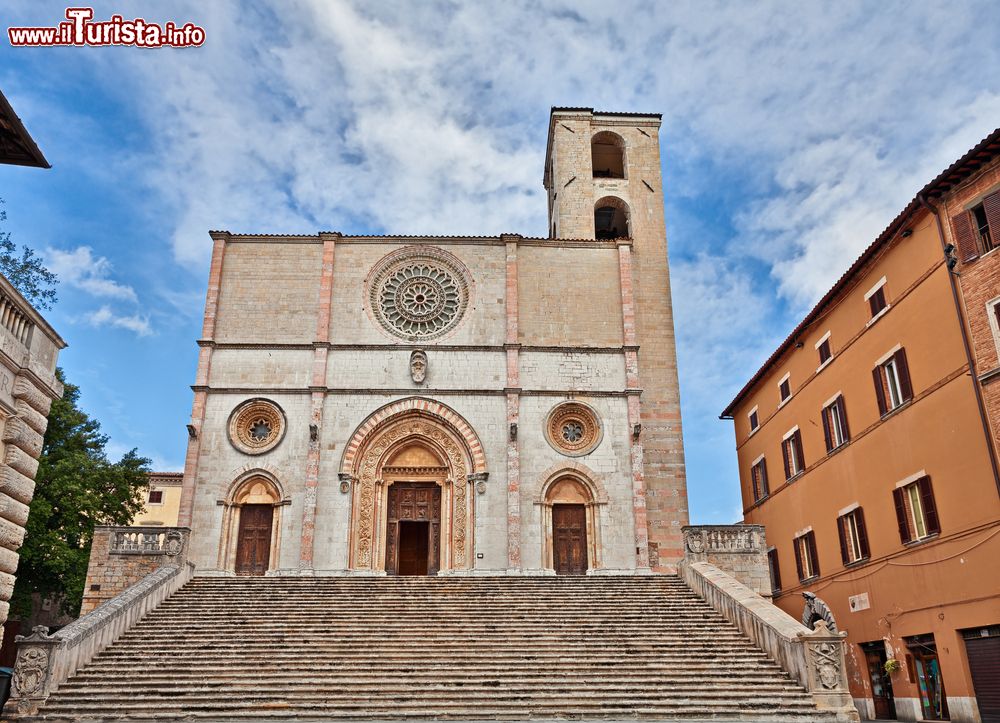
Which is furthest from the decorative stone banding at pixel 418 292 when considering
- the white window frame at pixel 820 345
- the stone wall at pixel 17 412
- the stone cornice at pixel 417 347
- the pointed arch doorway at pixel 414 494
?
the stone wall at pixel 17 412

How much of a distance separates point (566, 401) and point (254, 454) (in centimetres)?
938

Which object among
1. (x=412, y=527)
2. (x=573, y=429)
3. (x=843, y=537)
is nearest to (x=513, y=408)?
(x=573, y=429)

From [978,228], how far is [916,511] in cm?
630

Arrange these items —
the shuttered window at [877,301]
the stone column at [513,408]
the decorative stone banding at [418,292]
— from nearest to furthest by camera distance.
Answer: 1. the shuttered window at [877,301]
2. the stone column at [513,408]
3. the decorative stone banding at [418,292]

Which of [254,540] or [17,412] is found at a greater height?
[254,540]

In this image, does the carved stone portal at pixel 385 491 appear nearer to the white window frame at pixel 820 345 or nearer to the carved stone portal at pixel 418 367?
the carved stone portal at pixel 418 367

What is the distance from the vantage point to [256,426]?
24.2 m

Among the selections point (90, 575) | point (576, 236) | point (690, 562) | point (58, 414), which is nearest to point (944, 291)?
point (690, 562)

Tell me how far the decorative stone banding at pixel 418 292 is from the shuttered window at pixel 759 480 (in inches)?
488

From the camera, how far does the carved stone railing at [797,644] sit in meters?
13.1

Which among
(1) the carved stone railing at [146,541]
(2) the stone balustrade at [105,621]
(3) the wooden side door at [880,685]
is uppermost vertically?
(1) the carved stone railing at [146,541]

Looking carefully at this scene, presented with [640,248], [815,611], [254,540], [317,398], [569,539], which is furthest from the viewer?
[640,248]

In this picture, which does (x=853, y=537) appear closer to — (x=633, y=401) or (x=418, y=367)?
(x=633, y=401)

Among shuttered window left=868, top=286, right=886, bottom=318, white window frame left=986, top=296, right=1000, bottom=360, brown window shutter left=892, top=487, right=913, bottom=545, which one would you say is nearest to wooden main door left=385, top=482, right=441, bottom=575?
brown window shutter left=892, top=487, right=913, bottom=545
